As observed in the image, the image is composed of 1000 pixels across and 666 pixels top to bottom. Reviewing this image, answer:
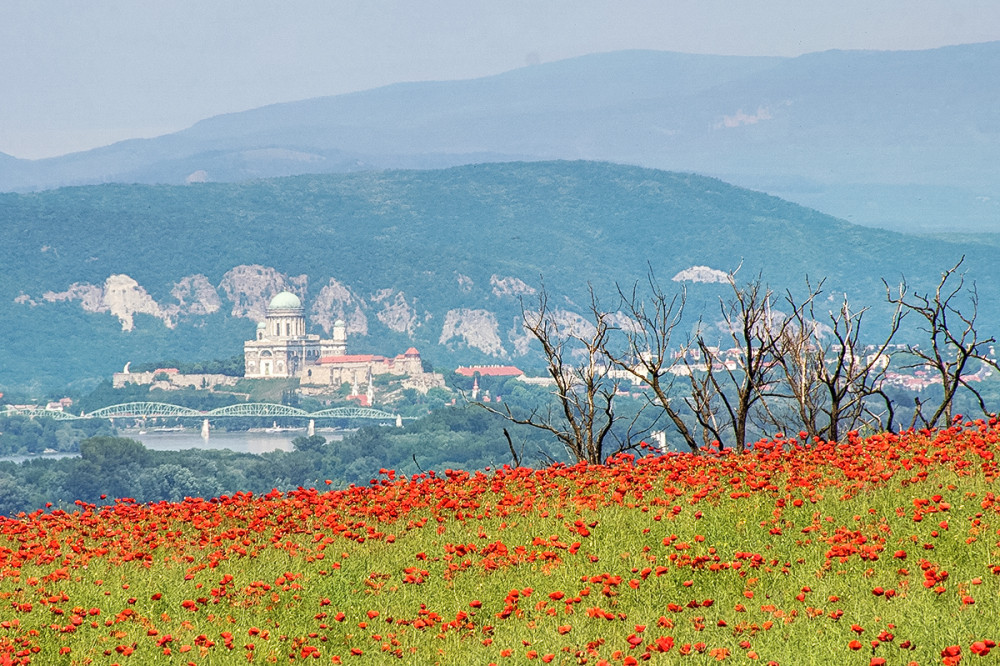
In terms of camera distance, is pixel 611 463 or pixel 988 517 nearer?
pixel 988 517

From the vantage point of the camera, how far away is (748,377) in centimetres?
2050

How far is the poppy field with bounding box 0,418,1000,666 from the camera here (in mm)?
11234

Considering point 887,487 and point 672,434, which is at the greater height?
point 887,487

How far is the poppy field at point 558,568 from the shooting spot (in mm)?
11234

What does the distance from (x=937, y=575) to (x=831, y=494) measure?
4130mm

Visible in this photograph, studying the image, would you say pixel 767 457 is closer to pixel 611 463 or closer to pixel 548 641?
pixel 611 463

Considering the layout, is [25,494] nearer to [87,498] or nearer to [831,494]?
[87,498]

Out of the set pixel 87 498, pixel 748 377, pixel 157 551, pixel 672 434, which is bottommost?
pixel 87 498

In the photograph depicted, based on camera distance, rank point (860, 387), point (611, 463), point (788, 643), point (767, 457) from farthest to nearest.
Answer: point (860, 387) → point (611, 463) → point (767, 457) → point (788, 643)

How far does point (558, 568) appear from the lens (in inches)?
530

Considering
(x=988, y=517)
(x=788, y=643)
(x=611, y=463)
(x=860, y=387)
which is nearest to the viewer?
(x=788, y=643)

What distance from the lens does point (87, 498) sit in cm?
18525

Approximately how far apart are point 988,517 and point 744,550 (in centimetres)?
233

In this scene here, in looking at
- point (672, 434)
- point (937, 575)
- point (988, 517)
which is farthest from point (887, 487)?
point (672, 434)
